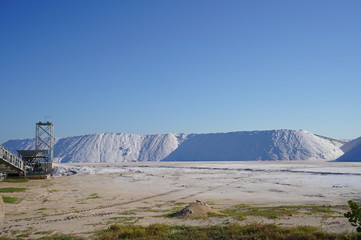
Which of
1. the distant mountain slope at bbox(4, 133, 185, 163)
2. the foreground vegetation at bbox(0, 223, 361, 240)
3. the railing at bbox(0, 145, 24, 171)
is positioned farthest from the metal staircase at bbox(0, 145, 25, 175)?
the distant mountain slope at bbox(4, 133, 185, 163)

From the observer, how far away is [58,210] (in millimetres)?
17875

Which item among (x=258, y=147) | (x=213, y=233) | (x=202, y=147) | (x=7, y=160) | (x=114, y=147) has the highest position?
(x=114, y=147)

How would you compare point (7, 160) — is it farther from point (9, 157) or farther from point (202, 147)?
point (202, 147)

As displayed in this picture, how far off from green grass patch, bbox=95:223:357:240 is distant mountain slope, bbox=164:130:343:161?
4344 inches

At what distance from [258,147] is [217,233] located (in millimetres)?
124549

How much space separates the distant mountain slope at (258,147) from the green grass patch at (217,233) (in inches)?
4344

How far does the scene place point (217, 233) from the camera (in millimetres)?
11336

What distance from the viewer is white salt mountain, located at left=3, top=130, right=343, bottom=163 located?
404ft

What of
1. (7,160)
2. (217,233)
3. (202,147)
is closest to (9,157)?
(7,160)

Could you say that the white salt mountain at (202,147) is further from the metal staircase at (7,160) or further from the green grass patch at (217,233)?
the green grass patch at (217,233)

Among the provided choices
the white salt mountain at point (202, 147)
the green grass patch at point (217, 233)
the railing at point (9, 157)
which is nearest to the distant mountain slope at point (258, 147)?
the white salt mountain at point (202, 147)

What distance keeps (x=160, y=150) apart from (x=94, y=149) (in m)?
32.3

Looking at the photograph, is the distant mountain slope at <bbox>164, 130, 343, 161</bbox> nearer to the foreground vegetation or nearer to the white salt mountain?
the white salt mountain

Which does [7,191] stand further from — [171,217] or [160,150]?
[160,150]
